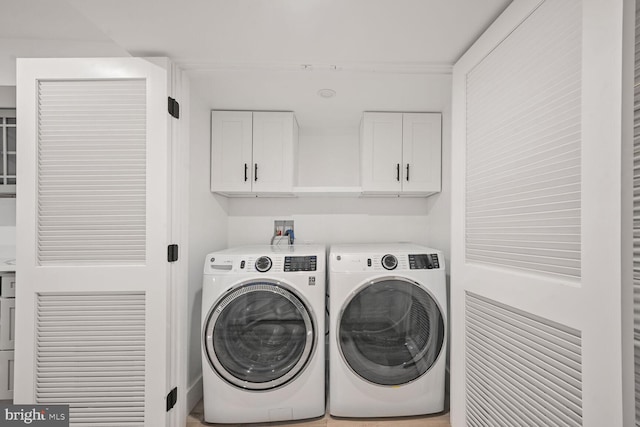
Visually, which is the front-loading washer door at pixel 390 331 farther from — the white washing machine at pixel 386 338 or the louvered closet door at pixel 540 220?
the louvered closet door at pixel 540 220

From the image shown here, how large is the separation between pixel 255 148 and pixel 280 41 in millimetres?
950

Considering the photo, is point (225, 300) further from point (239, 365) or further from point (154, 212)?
point (154, 212)

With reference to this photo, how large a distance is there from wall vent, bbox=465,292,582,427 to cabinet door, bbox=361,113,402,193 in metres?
1.07

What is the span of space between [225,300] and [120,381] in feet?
2.08

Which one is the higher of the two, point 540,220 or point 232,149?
point 232,149

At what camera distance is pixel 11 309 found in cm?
170

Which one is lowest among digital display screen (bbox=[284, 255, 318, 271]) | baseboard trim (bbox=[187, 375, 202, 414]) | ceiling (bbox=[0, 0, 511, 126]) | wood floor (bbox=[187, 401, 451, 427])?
wood floor (bbox=[187, 401, 451, 427])

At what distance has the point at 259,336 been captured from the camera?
1645 mm

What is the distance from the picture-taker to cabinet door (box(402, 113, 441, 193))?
2.21 meters

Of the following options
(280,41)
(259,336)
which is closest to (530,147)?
(280,41)

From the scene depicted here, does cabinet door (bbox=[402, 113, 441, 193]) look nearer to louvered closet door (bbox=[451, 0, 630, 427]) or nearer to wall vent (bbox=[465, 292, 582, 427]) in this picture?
louvered closet door (bbox=[451, 0, 630, 427])

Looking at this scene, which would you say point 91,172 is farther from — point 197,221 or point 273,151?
point 273,151

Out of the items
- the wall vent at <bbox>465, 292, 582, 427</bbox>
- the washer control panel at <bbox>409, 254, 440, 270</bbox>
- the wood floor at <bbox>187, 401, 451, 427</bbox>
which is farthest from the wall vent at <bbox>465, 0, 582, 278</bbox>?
the wood floor at <bbox>187, 401, 451, 427</bbox>

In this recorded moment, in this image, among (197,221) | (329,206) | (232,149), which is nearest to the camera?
(197,221)
